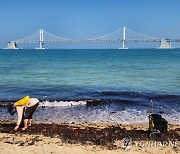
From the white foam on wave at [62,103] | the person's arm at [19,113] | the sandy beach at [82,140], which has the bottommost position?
the sandy beach at [82,140]

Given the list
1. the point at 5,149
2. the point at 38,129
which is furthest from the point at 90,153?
the point at 38,129

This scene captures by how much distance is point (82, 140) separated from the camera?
29.9 feet

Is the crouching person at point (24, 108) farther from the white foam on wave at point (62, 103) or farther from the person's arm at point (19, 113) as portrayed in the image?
the white foam on wave at point (62, 103)

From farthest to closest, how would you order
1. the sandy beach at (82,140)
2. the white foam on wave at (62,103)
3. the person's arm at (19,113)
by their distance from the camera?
1. the white foam on wave at (62,103)
2. the person's arm at (19,113)
3. the sandy beach at (82,140)

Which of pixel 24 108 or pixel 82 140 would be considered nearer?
pixel 82 140

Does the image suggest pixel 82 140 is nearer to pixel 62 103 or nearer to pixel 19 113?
pixel 19 113

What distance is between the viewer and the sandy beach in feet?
27.1

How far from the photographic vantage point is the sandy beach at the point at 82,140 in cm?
827

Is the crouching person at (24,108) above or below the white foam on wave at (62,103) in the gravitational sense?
above

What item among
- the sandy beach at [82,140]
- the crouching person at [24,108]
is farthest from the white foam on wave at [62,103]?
the crouching person at [24,108]

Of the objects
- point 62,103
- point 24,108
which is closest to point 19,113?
point 24,108

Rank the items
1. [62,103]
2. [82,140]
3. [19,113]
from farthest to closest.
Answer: [62,103], [19,113], [82,140]

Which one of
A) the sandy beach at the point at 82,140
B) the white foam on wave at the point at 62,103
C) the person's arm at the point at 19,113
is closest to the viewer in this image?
the sandy beach at the point at 82,140

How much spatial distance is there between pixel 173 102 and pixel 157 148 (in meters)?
8.89
